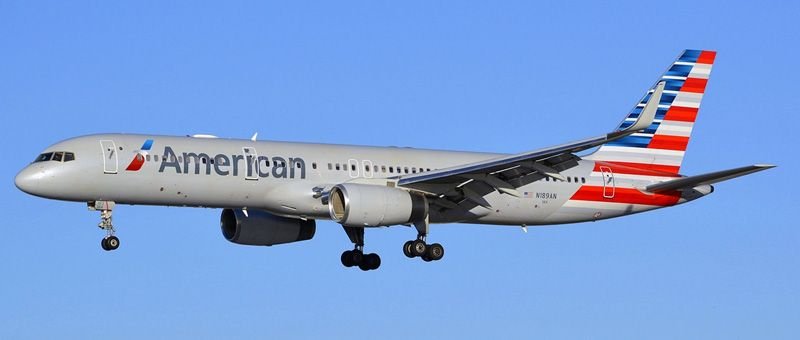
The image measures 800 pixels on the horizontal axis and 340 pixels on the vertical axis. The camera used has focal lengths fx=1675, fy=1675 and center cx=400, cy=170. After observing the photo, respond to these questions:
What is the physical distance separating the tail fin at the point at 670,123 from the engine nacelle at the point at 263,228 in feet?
37.0

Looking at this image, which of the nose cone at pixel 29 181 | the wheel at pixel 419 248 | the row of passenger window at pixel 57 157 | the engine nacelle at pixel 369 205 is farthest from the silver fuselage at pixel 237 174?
the wheel at pixel 419 248

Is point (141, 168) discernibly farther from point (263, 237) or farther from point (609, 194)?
point (609, 194)

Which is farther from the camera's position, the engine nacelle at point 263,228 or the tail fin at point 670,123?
the tail fin at point 670,123

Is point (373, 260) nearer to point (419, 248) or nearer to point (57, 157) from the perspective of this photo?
point (419, 248)

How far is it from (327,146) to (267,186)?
11.2ft

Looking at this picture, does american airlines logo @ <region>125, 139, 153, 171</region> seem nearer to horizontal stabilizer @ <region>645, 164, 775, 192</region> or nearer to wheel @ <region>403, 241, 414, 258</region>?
wheel @ <region>403, 241, 414, 258</region>

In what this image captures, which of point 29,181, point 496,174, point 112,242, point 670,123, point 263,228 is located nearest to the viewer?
point 29,181

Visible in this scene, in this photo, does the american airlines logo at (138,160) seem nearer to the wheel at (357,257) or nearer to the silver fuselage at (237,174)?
the silver fuselage at (237,174)

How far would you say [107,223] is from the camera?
181 feet

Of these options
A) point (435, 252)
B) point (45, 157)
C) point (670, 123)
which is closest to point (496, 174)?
point (435, 252)

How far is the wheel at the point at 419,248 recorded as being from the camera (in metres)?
58.2

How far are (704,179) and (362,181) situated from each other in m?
12.1

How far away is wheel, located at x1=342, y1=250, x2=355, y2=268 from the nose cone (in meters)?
13.0

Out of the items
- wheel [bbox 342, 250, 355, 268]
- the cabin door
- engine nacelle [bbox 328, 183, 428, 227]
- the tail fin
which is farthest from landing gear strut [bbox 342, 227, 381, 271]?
the cabin door
